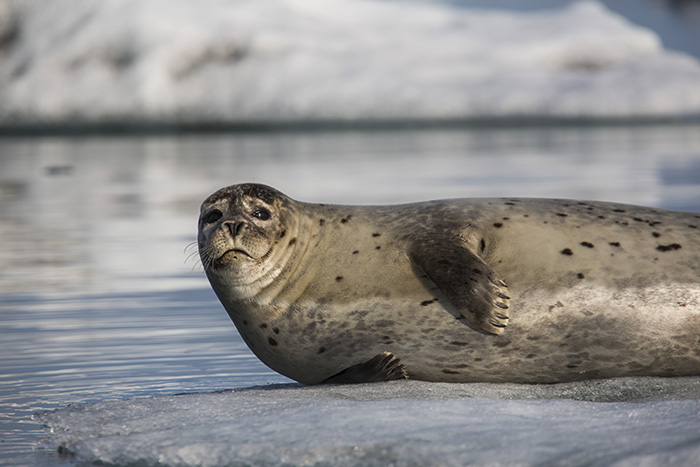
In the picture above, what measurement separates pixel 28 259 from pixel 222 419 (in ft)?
20.1

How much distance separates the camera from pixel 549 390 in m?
5.09

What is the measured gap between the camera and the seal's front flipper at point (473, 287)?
16.3 ft

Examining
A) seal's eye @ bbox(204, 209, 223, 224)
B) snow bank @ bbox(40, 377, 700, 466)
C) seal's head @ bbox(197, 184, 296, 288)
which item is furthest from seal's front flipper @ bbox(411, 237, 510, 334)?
seal's eye @ bbox(204, 209, 223, 224)

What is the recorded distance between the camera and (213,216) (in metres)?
5.54

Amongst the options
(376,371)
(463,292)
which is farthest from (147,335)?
(463,292)

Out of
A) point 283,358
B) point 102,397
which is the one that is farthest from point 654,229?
point 102,397

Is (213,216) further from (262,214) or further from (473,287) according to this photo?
(473,287)

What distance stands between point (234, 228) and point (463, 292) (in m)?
1.11

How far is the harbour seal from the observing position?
5.20m

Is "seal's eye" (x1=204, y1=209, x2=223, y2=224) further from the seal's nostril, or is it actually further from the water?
the water

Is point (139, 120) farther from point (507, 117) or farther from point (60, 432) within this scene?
point (60, 432)

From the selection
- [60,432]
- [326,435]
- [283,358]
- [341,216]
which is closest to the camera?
[326,435]

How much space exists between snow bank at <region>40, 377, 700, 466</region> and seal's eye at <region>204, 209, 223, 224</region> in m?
0.96

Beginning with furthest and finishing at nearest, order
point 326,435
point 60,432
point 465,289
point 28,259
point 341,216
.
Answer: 1. point 28,259
2. point 341,216
3. point 465,289
4. point 60,432
5. point 326,435
